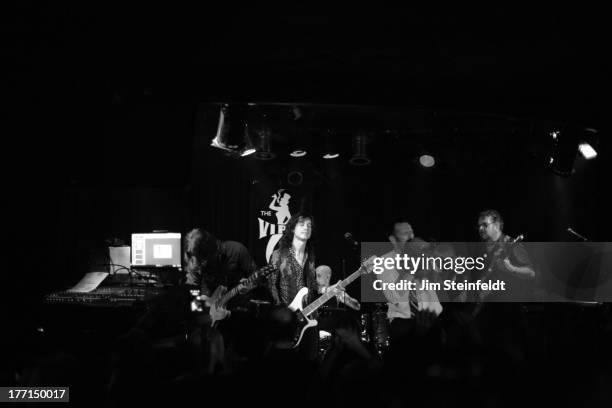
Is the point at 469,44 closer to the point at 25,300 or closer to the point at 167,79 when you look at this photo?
the point at 167,79

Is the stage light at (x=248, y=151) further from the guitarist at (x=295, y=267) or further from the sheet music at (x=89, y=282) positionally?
the sheet music at (x=89, y=282)

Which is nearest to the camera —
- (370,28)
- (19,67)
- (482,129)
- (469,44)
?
(19,67)

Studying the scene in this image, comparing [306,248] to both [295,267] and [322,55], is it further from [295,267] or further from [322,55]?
[322,55]

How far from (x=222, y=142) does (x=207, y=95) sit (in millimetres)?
1223

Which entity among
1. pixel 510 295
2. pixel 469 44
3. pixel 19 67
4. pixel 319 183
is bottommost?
pixel 510 295

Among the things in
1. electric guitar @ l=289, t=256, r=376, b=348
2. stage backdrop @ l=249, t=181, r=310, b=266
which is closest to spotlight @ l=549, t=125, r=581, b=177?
electric guitar @ l=289, t=256, r=376, b=348

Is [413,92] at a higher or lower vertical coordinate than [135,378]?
higher

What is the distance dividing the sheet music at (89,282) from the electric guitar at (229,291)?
1109 millimetres

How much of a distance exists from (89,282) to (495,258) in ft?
15.9

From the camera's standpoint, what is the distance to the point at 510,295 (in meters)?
6.16

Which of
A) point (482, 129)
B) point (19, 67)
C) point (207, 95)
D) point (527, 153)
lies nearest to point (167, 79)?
point (207, 95)

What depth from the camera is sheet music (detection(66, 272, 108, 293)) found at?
16.4 feet

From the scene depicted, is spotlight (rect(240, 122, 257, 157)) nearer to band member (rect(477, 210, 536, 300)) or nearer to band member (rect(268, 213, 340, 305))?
band member (rect(268, 213, 340, 305))

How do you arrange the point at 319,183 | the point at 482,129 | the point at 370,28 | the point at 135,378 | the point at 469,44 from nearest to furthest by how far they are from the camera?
1. the point at 135,378
2. the point at 370,28
3. the point at 469,44
4. the point at 482,129
5. the point at 319,183
